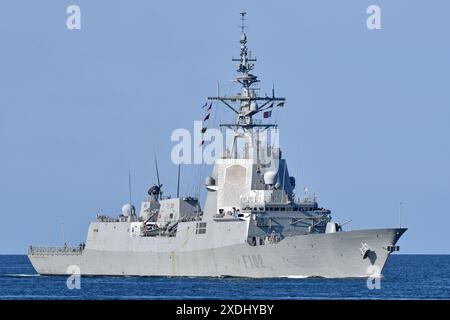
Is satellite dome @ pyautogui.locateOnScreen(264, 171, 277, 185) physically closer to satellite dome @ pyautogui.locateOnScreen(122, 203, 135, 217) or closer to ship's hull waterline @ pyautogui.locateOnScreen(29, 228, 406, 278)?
ship's hull waterline @ pyautogui.locateOnScreen(29, 228, 406, 278)

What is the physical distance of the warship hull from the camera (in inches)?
1992

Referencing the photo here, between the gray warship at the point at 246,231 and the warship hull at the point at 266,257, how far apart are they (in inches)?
1.6

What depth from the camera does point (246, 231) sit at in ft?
178

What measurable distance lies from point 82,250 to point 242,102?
16766 mm

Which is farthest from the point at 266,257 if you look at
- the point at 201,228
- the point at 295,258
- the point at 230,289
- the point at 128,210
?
the point at 128,210

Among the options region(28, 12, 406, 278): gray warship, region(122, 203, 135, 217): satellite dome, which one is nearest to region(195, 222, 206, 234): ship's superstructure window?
region(28, 12, 406, 278): gray warship

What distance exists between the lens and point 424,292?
160 ft

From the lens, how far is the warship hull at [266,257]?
5059cm

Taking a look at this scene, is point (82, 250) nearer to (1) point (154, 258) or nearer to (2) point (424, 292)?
(1) point (154, 258)

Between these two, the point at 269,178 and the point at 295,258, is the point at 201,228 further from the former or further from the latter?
the point at 295,258

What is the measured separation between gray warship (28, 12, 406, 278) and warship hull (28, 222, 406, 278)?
42 mm

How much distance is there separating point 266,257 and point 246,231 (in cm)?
190
